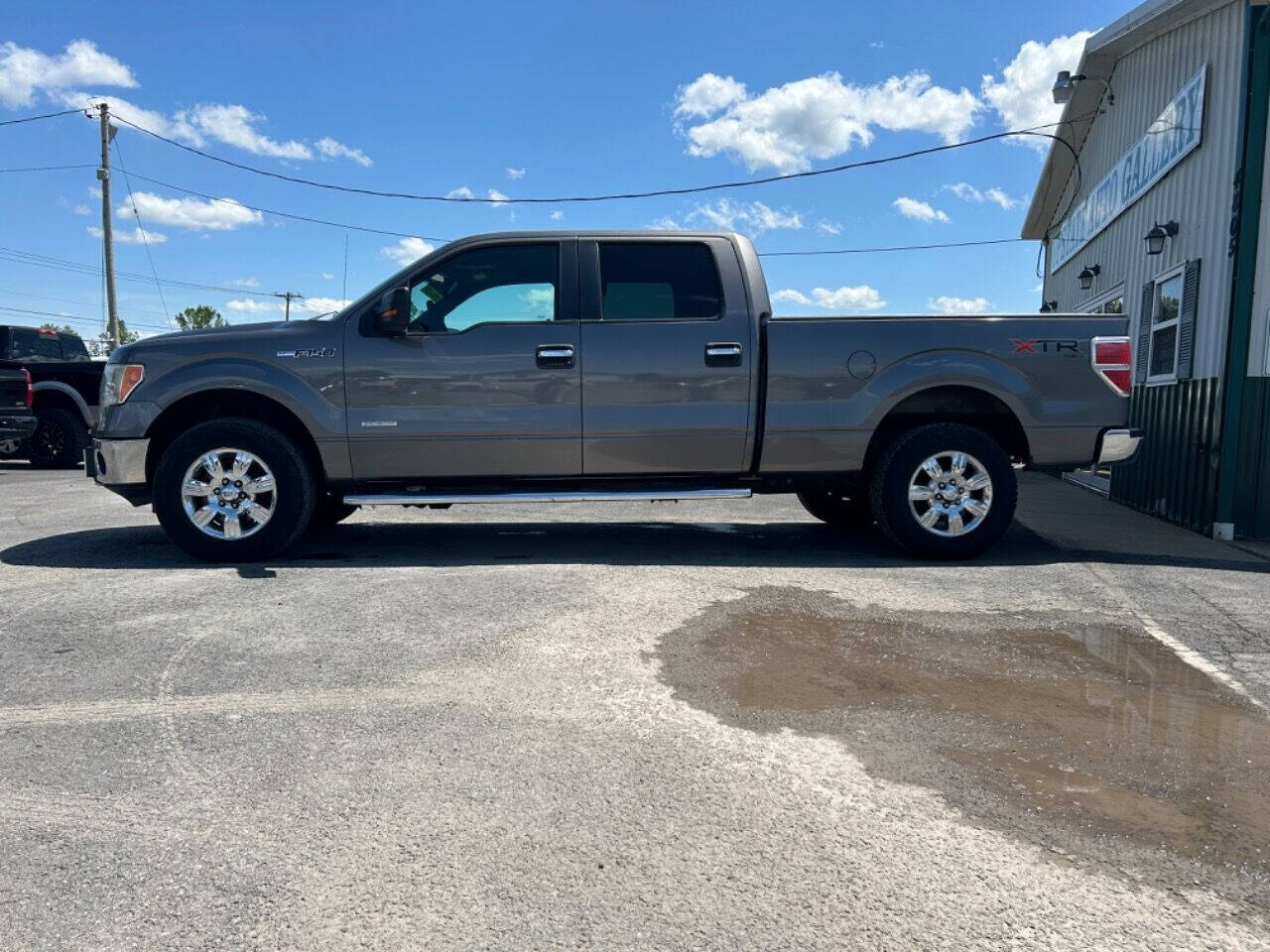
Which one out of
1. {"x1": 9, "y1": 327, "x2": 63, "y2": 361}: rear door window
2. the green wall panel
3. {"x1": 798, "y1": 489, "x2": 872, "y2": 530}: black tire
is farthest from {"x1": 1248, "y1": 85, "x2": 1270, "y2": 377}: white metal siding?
{"x1": 9, "y1": 327, "x2": 63, "y2": 361}: rear door window

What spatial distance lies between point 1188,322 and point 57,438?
14818 millimetres

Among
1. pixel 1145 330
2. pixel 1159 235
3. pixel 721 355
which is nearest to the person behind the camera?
pixel 721 355

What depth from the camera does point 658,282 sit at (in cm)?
618

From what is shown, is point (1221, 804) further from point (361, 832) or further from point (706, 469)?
point (706, 469)

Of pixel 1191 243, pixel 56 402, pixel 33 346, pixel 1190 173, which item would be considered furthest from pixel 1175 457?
pixel 33 346

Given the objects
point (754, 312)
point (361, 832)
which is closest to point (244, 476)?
point (754, 312)

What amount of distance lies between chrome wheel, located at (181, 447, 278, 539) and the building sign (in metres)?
8.55

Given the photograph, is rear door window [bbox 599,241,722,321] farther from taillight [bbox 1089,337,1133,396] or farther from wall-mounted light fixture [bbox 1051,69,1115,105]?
wall-mounted light fixture [bbox 1051,69,1115,105]

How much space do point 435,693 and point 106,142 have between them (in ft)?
101

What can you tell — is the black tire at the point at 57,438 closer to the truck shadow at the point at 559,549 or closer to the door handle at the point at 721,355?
the truck shadow at the point at 559,549

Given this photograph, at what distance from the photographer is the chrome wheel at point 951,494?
19.9 feet

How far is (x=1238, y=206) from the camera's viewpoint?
24.8 ft

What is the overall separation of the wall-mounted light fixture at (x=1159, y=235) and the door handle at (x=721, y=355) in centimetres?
589

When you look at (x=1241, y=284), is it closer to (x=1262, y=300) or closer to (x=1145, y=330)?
(x=1262, y=300)
